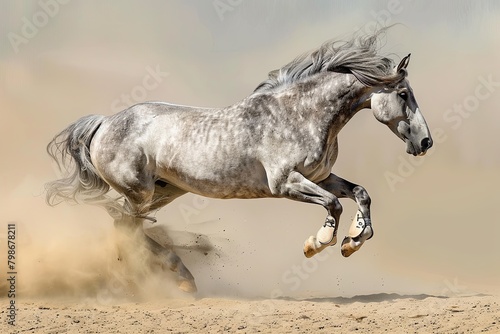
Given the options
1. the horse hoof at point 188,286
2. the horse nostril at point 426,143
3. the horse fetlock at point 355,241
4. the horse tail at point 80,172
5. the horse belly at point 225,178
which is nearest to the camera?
the horse fetlock at point 355,241

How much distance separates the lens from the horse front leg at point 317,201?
20.5ft

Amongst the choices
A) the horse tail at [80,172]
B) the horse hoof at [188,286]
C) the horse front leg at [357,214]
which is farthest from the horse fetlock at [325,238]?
the horse tail at [80,172]

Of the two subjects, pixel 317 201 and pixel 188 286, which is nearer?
pixel 317 201

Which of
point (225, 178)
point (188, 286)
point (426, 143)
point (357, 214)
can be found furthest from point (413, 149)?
point (188, 286)

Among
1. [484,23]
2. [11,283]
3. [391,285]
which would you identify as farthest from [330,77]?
[484,23]

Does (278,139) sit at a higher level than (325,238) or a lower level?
higher

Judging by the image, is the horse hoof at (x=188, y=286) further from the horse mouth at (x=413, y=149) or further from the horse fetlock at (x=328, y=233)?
the horse mouth at (x=413, y=149)

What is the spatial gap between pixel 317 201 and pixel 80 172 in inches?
110

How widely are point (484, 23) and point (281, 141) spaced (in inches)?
277

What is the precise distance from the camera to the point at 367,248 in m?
10.1

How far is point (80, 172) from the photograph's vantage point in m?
7.85

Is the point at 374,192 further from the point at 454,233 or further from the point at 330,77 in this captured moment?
the point at 330,77

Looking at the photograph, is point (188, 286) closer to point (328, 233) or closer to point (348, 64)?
point (328, 233)

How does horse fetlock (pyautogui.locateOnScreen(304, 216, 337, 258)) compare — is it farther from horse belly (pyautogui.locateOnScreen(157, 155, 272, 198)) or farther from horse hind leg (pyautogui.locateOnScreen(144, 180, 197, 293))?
horse hind leg (pyautogui.locateOnScreen(144, 180, 197, 293))
